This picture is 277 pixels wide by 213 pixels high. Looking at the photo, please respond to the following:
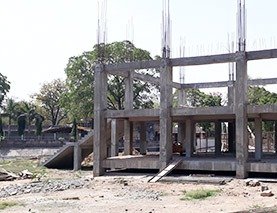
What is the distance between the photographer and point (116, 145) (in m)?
35.0

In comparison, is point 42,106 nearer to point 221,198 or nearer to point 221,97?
point 221,97

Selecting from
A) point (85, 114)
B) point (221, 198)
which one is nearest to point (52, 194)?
point (221, 198)

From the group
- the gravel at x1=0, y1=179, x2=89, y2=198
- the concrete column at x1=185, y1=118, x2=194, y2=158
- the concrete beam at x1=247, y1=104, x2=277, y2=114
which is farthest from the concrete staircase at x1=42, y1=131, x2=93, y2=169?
the concrete beam at x1=247, y1=104, x2=277, y2=114

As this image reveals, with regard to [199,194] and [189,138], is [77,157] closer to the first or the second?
[189,138]

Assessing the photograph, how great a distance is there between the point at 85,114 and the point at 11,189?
25775 mm

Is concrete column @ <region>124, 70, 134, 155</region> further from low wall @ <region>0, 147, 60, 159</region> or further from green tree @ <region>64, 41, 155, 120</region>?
low wall @ <region>0, 147, 60, 159</region>

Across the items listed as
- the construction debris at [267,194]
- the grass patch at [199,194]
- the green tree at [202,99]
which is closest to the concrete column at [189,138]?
the grass patch at [199,194]

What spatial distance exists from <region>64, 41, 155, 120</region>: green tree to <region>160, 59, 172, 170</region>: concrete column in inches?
754

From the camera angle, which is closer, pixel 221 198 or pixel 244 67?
pixel 221 198

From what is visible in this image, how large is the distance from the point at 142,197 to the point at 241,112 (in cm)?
873

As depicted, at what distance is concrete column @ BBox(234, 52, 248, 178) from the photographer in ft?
87.0

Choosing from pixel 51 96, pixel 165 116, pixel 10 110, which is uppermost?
pixel 51 96

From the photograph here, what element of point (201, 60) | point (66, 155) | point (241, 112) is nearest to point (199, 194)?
point (241, 112)

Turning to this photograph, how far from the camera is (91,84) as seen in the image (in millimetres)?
49656
